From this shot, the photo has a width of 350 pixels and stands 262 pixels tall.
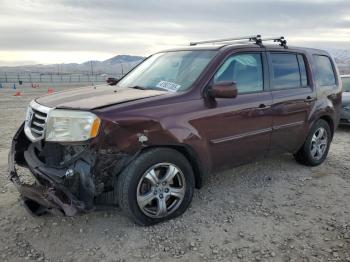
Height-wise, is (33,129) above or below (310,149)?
above

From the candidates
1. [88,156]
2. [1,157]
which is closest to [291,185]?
[88,156]

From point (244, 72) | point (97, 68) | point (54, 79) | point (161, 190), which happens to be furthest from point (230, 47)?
point (97, 68)

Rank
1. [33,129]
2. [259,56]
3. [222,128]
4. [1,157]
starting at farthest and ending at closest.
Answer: [1,157] → [259,56] → [222,128] → [33,129]

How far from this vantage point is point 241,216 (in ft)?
13.3

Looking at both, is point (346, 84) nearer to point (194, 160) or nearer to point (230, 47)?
point (230, 47)

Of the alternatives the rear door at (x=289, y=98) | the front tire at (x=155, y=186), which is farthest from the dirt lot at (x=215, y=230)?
the rear door at (x=289, y=98)

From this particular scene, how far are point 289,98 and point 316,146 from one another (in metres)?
1.23

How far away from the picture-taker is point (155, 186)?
3729mm

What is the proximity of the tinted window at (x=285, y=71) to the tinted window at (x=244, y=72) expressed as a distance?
11.2 inches

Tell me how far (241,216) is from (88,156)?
1.78 metres

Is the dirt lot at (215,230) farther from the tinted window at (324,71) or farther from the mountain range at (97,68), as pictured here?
the mountain range at (97,68)

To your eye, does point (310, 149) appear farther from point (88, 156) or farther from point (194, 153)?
point (88, 156)

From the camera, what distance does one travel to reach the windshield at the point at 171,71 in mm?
4191

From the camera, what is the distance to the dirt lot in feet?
10.9
